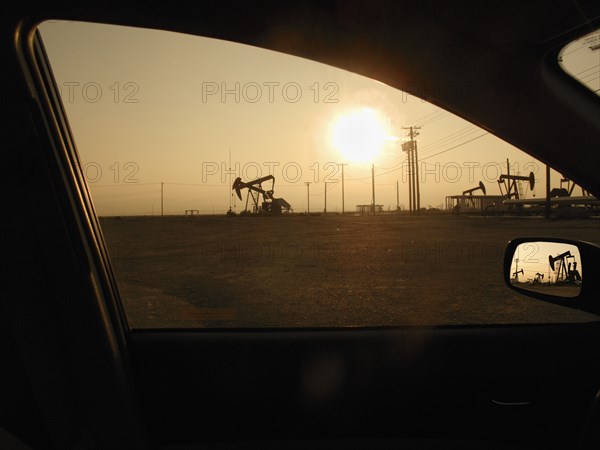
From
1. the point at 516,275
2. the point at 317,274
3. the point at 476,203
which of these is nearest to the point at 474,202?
the point at 476,203

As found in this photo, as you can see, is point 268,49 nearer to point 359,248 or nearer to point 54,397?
point 54,397

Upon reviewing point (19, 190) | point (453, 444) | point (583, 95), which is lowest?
point (453, 444)

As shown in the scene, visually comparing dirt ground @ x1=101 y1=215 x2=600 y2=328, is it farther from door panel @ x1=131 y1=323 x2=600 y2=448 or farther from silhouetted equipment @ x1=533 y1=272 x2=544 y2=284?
silhouetted equipment @ x1=533 y1=272 x2=544 y2=284

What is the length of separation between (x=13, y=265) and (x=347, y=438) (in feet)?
4.96

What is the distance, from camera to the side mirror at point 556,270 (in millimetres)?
1772

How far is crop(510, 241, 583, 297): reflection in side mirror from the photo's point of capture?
1.88m

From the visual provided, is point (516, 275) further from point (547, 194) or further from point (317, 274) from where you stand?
point (317, 274)

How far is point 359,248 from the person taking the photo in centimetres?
593

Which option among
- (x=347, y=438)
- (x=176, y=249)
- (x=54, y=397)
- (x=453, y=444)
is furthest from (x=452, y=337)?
(x=176, y=249)

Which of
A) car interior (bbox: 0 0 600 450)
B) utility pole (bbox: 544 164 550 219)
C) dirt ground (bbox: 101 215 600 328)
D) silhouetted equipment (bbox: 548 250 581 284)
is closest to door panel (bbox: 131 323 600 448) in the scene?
car interior (bbox: 0 0 600 450)

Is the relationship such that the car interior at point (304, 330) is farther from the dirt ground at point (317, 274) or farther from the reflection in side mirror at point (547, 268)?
the dirt ground at point (317, 274)

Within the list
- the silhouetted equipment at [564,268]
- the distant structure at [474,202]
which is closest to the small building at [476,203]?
the distant structure at [474,202]

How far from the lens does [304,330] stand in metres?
2.32

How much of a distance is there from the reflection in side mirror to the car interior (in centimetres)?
4
